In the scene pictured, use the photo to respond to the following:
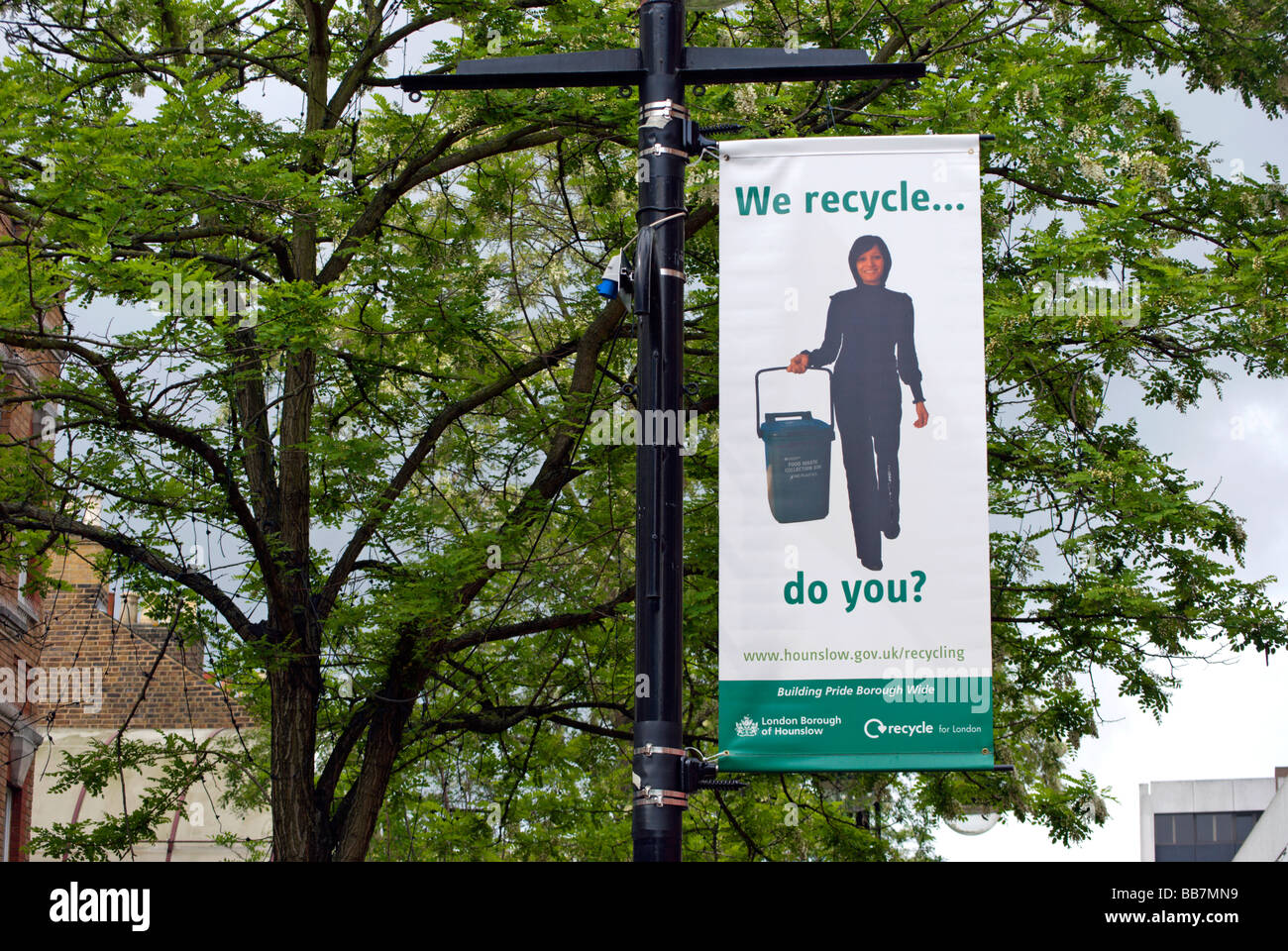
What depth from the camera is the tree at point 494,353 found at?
13.2m

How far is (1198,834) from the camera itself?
68188 mm

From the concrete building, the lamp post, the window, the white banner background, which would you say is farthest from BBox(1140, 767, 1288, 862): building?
the lamp post

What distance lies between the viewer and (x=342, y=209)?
1494cm

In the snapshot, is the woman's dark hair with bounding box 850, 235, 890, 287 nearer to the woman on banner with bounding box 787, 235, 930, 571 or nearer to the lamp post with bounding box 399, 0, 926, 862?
the woman on banner with bounding box 787, 235, 930, 571

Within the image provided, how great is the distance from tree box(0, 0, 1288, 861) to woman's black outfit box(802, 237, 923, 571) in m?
4.71

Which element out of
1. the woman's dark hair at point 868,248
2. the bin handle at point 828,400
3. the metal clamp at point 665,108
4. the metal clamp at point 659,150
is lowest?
the bin handle at point 828,400

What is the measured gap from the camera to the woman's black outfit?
271 inches

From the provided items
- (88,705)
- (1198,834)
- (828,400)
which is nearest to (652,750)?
(828,400)

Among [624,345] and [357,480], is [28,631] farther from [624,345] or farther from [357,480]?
[624,345]

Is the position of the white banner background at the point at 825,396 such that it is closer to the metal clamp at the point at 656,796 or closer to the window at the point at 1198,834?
the metal clamp at the point at 656,796

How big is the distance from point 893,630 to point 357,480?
10010 millimetres

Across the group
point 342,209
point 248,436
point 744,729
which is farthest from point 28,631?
point 744,729

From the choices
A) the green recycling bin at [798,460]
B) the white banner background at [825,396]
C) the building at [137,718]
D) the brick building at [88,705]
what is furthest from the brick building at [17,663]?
the green recycling bin at [798,460]

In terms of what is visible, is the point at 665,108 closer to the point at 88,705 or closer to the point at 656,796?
the point at 656,796
